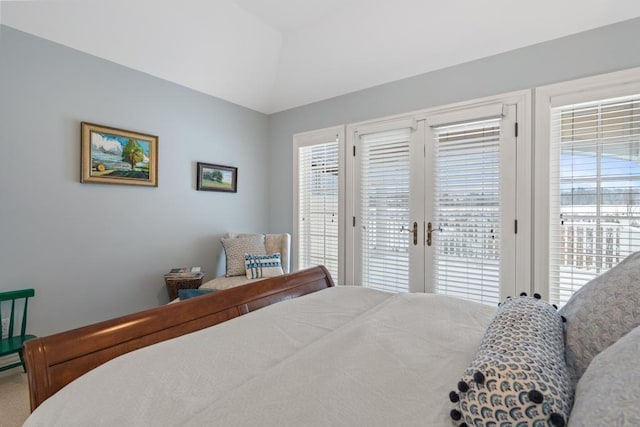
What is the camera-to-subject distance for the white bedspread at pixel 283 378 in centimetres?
73

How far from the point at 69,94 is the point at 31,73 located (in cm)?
25

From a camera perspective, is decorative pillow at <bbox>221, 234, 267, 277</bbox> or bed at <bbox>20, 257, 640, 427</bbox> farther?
decorative pillow at <bbox>221, 234, 267, 277</bbox>

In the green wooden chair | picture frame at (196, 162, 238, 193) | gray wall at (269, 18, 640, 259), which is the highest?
gray wall at (269, 18, 640, 259)

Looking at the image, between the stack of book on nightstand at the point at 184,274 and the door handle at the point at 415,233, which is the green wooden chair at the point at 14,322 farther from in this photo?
the door handle at the point at 415,233

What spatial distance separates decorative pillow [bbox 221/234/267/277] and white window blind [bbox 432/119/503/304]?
6.20 feet

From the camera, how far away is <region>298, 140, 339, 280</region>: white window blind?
12.3 ft

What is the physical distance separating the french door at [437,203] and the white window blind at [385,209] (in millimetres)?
10

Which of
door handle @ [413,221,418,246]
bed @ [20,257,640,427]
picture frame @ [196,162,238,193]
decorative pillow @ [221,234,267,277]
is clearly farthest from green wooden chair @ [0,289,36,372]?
door handle @ [413,221,418,246]

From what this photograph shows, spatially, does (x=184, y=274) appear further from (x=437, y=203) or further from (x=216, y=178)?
(x=437, y=203)

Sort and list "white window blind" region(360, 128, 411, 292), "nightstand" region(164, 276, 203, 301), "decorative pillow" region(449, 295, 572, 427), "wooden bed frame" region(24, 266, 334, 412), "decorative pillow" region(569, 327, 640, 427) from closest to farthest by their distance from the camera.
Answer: "decorative pillow" region(569, 327, 640, 427) < "decorative pillow" region(449, 295, 572, 427) < "wooden bed frame" region(24, 266, 334, 412) < "nightstand" region(164, 276, 203, 301) < "white window blind" region(360, 128, 411, 292)

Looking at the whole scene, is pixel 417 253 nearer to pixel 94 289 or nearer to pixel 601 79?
pixel 601 79

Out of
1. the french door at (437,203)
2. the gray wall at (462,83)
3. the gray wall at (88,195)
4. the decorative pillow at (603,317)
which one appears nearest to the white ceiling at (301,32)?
the gray wall at (462,83)

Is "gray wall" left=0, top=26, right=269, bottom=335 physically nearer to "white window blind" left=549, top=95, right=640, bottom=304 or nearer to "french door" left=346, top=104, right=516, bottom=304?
"french door" left=346, top=104, right=516, bottom=304

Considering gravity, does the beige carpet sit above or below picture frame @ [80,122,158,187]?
below
